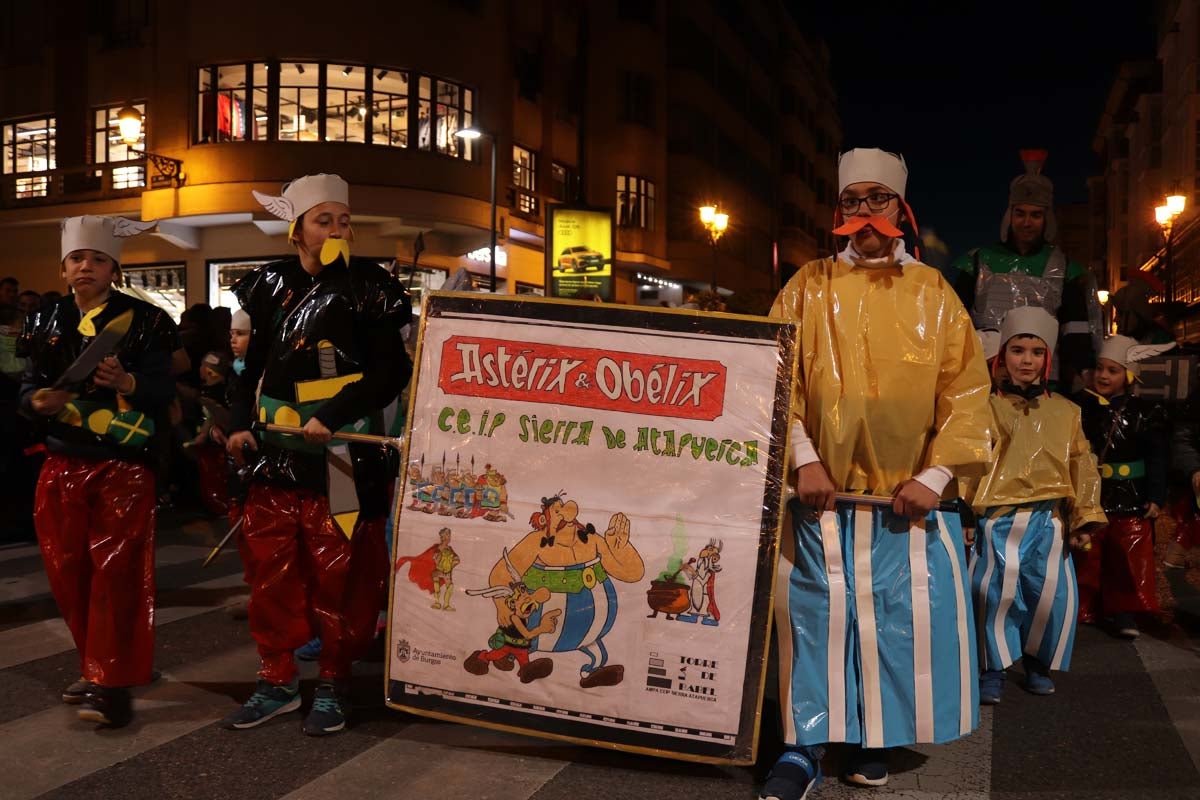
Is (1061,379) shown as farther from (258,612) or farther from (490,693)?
(258,612)

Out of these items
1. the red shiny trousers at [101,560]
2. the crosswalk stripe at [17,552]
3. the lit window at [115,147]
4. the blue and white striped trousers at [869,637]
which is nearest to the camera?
the blue and white striped trousers at [869,637]

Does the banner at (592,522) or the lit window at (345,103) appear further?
the lit window at (345,103)

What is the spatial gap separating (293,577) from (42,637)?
92.5 inches

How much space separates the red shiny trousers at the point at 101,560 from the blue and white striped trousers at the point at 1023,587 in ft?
12.2

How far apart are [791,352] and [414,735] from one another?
2.08 metres

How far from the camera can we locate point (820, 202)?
63906 millimetres

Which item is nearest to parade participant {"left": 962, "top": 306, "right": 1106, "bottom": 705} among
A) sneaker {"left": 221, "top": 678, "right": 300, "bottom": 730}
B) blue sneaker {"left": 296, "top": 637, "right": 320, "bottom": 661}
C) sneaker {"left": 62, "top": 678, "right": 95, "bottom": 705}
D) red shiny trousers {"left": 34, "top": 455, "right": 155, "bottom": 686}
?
sneaker {"left": 221, "top": 678, "right": 300, "bottom": 730}

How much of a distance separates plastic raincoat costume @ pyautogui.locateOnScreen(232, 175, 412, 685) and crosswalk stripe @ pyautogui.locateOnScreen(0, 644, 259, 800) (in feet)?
1.52

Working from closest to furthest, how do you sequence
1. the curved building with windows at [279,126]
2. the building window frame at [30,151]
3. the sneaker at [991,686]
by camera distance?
the sneaker at [991,686] < the curved building with windows at [279,126] < the building window frame at [30,151]

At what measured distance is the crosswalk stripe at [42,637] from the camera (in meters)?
5.41

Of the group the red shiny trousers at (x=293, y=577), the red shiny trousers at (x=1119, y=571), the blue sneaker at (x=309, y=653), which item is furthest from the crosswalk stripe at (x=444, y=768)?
the red shiny trousers at (x=1119, y=571)

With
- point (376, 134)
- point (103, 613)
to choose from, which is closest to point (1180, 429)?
point (103, 613)

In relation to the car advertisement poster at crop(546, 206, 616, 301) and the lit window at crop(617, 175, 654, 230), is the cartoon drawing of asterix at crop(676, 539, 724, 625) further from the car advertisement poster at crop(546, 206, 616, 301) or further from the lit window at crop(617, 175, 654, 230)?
the lit window at crop(617, 175, 654, 230)

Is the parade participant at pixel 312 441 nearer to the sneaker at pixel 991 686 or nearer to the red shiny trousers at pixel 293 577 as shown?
the red shiny trousers at pixel 293 577
